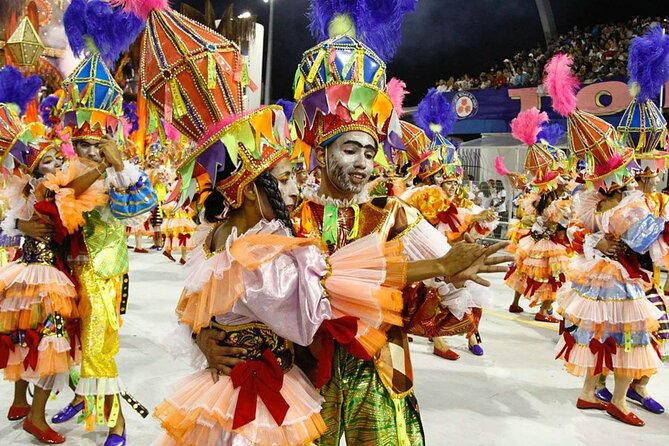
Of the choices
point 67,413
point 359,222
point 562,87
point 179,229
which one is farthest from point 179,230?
point 359,222

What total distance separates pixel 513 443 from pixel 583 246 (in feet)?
5.71

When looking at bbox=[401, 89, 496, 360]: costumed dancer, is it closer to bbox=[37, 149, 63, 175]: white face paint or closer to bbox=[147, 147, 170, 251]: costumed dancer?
bbox=[37, 149, 63, 175]: white face paint

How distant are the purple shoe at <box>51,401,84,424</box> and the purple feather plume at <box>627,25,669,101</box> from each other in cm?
522

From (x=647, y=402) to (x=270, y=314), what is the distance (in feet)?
13.7

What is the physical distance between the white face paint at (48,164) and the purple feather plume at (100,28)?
28.4 inches

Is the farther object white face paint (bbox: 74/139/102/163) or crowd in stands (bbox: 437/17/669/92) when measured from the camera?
crowd in stands (bbox: 437/17/669/92)

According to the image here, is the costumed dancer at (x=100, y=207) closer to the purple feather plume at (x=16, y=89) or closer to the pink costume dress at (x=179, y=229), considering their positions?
the purple feather plume at (x=16, y=89)

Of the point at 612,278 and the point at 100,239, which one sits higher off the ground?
the point at 100,239

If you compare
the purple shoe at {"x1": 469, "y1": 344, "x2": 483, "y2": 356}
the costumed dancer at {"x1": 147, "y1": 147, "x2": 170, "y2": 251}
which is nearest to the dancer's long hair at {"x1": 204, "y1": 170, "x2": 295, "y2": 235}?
the purple shoe at {"x1": 469, "y1": 344, "x2": 483, "y2": 356}

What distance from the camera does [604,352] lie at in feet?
14.6

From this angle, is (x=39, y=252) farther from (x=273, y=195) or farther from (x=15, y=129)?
(x=273, y=195)

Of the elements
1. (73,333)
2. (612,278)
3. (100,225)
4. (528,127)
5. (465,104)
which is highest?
(465,104)

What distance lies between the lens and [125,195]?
3547 millimetres

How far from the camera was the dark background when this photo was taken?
2083 centimetres
